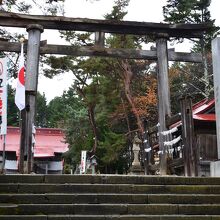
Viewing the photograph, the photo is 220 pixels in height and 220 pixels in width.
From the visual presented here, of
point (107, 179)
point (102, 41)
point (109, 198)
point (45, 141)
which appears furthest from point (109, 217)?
point (45, 141)

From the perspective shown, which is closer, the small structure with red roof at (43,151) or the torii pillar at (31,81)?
the torii pillar at (31,81)

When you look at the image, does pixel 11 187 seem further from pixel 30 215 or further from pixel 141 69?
pixel 141 69

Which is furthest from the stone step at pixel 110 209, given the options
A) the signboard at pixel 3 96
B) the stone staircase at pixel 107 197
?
the signboard at pixel 3 96

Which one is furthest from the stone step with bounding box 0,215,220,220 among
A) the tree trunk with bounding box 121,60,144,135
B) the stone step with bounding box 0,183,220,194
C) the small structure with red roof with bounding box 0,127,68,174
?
the small structure with red roof with bounding box 0,127,68,174

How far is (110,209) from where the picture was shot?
6.11 metres

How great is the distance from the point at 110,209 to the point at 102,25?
6.59m

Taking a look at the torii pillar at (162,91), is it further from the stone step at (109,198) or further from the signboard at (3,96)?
the signboard at (3,96)

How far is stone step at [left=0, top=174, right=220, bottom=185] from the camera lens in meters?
6.64

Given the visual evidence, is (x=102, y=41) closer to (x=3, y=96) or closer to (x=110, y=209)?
(x=3, y=96)

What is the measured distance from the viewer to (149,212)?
6125 millimetres

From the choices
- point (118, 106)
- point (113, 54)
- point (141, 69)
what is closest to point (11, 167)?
point (118, 106)

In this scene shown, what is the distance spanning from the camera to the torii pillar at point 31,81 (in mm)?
9469

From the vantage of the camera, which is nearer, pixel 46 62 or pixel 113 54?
pixel 113 54

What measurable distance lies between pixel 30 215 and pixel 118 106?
70.7 ft
